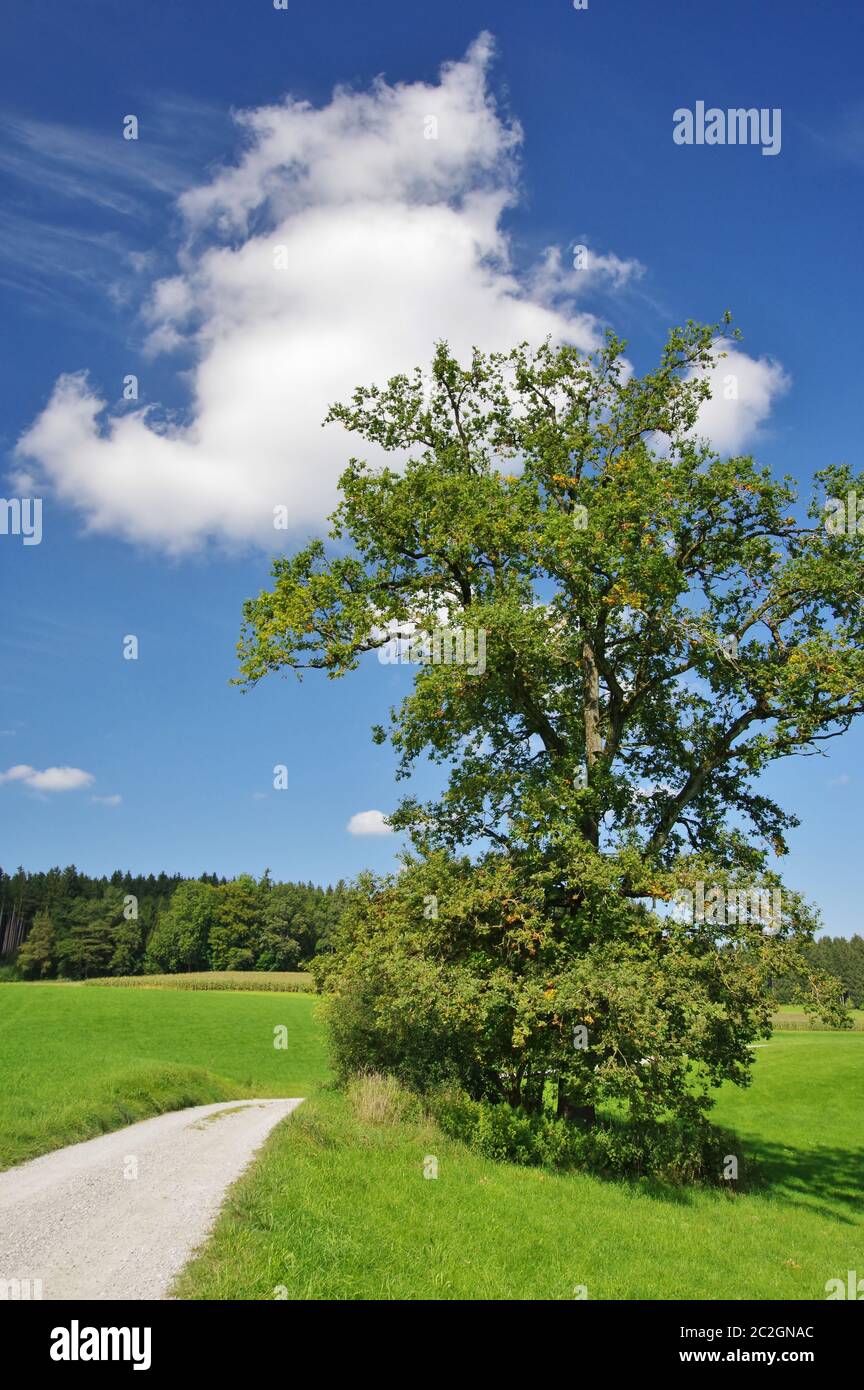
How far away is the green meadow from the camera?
8930mm

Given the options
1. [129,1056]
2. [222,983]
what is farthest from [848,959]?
[129,1056]

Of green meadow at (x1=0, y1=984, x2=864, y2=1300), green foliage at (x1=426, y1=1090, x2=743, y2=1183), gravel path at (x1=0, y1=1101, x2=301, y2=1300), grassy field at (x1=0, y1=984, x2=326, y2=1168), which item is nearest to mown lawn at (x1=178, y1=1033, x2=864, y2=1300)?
green meadow at (x1=0, y1=984, x2=864, y2=1300)

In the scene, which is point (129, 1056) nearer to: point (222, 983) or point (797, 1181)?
point (797, 1181)

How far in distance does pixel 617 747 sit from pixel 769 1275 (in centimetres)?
→ 1311

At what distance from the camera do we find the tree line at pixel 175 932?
126 meters

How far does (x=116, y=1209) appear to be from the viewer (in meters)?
10.9

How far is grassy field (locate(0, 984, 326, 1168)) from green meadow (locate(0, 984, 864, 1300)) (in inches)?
5.3

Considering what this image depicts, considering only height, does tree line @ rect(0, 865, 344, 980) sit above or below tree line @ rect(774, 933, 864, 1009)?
above

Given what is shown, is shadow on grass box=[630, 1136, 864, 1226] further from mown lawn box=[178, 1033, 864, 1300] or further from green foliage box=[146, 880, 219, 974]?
green foliage box=[146, 880, 219, 974]

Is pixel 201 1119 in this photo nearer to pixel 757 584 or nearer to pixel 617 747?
pixel 617 747

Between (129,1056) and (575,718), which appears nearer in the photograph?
(575,718)

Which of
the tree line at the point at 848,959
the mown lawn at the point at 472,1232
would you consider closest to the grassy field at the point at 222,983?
the tree line at the point at 848,959

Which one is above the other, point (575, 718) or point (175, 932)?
point (575, 718)

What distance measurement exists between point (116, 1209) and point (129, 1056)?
116ft
